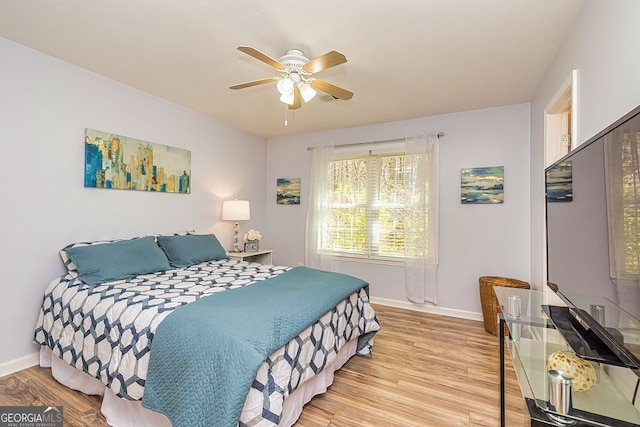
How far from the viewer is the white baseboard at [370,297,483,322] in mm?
3570

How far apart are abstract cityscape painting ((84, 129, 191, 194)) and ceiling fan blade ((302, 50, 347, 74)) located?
6.80 ft

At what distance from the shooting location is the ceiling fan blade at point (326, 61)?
181cm

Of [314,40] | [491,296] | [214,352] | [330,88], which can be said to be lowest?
[491,296]

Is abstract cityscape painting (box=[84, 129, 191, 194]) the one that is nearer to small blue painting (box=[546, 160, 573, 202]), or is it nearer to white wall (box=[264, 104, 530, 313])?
white wall (box=[264, 104, 530, 313])

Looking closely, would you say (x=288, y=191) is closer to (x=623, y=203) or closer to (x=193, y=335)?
(x=193, y=335)

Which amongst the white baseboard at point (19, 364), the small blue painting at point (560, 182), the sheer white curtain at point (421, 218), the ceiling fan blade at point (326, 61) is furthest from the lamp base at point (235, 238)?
the small blue painting at point (560, 182)

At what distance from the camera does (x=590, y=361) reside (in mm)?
1070

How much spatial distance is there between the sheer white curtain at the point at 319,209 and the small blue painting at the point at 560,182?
114 inches

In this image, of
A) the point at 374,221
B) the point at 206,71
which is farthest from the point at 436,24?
the point at 374,221

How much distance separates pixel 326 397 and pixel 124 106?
317 cm

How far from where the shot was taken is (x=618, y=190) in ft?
3.26

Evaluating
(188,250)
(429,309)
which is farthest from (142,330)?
(429,309)

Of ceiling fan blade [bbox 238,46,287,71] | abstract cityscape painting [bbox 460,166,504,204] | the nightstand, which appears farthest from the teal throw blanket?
abstract cityscape painting [bbox 460,166,504,204]

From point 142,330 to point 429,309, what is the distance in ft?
10.7
